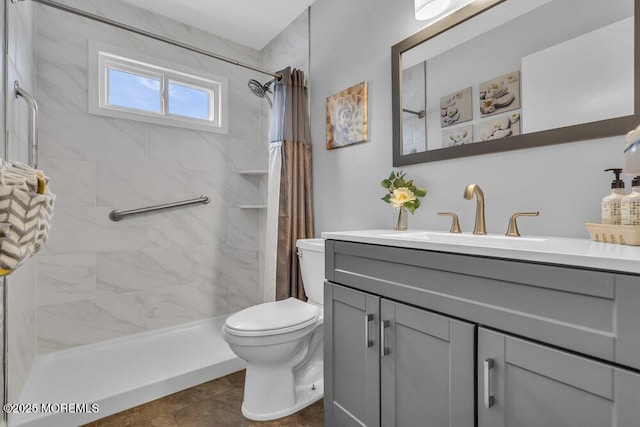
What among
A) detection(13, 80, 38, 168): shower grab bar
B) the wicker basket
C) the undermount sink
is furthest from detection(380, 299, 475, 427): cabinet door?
detection(13, 80, 38, 168): shower grab bar

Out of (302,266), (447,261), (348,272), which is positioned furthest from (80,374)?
(447,261)

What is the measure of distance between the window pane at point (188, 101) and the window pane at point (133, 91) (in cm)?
11

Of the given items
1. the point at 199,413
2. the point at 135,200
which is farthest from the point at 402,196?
the point at 135,200

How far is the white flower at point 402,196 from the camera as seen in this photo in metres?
1.51

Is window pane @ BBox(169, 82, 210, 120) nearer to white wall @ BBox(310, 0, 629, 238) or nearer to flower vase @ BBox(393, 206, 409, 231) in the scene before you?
white wall @ BBox(310, 0, 629, 238)

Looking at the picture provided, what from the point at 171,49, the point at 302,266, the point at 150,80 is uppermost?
the point at 171,49

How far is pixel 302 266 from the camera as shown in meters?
1.97

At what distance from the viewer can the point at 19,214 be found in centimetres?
45

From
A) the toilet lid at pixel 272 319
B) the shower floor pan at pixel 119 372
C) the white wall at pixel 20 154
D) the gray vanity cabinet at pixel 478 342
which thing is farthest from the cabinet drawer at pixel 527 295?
the white wall at pixel 20 154

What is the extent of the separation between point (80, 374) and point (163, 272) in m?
0.77

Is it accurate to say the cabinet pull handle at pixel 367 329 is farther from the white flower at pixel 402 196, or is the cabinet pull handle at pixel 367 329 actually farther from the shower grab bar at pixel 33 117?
the shower grab bar at pixel 33 117

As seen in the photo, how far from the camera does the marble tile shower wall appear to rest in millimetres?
2014

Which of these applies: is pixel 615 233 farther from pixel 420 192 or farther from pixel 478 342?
pixel 420 192

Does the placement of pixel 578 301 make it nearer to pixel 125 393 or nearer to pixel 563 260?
pixel 563 260
